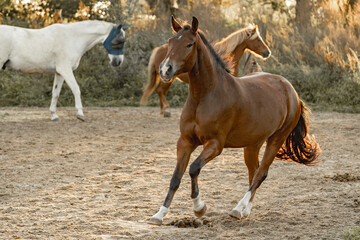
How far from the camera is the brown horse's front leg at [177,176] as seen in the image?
157 inches

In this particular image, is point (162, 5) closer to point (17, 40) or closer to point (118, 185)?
point (17, 40)

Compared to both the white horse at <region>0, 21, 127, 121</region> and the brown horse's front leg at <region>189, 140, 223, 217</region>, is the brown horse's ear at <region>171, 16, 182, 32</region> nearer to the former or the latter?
the brown horse's front leg at <region>189, 140, 223, 217</region>

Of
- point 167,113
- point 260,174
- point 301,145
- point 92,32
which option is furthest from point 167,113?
point 260,174

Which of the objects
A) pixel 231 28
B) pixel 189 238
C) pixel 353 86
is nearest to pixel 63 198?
pixel 189 238

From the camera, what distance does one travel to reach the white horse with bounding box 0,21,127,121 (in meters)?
10.2

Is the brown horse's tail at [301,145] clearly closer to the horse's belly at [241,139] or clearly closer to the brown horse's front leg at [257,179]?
the brown horse's front leg at [257,179]

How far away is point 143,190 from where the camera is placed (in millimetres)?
5363

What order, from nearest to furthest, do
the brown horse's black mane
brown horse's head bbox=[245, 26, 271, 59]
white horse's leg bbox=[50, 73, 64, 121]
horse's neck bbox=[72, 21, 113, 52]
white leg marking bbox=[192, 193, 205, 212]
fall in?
white leg marking bbox=[192, 193, 205, 212] < the brown horse's black mane < brown horse's head bbox=[245, 26, 271, 59] < white horse's leg bbox=[50, 73, 64, 121] < horse's neck bbox=[72, 21, 113, 52]

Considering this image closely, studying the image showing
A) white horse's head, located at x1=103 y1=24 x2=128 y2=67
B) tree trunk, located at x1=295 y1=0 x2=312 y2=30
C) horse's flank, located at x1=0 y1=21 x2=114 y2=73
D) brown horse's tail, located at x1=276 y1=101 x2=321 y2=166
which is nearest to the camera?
brown horse's tail, located at x1=276 y1=101 x2=321 y2=166

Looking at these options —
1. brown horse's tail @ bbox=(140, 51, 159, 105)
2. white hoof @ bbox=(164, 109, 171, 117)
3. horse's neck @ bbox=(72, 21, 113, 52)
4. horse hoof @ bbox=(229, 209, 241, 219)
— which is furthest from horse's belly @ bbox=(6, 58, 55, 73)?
horse hoof @ bbox=(229, 209, 241, 219)

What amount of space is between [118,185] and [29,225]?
62.1 inches

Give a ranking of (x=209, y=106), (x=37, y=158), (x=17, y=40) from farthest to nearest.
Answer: (x=17, y=40) < (x=37, y=158) < (x=209, y=106)

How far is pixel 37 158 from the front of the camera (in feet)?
23.2

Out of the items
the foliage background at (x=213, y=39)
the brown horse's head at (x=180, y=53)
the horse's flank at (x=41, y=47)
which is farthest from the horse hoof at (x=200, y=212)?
the foliage background at (x=213, y=39)
